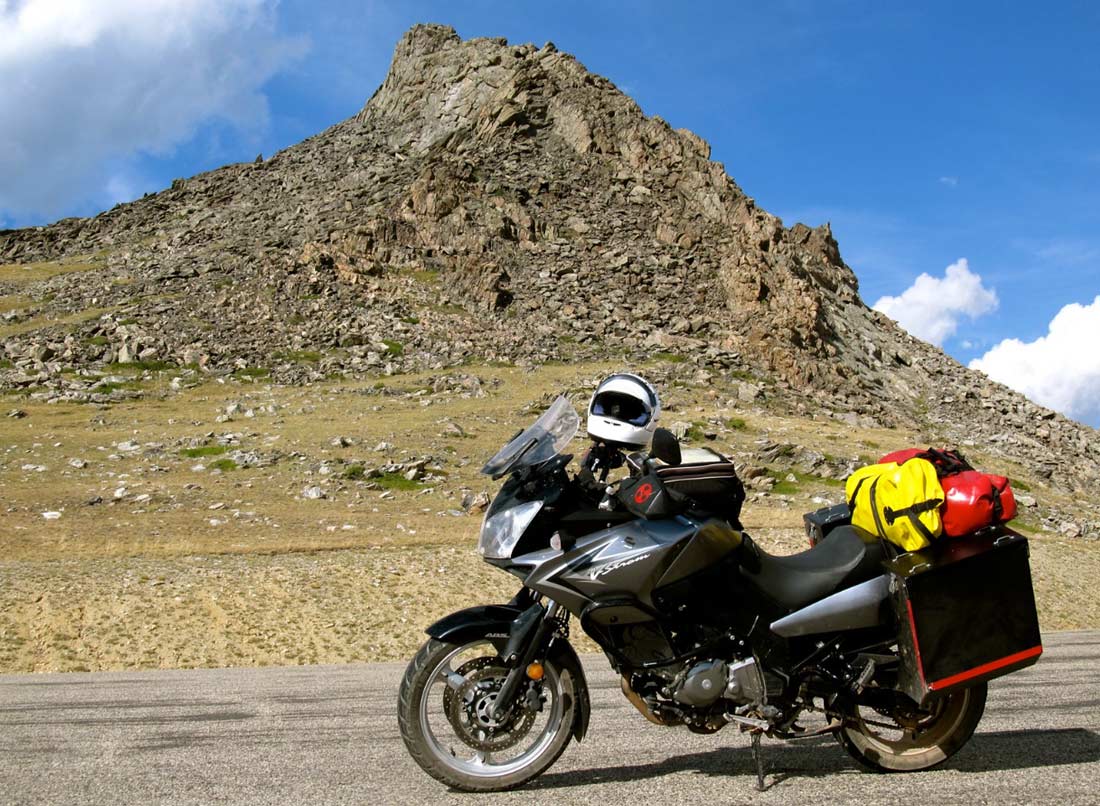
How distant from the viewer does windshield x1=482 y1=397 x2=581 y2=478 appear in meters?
5.68

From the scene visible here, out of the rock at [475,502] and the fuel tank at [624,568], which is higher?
the rock at [475,502]

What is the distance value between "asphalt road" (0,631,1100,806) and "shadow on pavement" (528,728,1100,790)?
2 centimetres

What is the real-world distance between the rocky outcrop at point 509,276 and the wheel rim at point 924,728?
185ft

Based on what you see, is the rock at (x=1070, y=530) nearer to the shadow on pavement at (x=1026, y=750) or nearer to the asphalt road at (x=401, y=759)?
the asphalt road at (x=401, y=759)

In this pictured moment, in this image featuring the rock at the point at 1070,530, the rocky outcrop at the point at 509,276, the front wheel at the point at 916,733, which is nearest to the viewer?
the front wheel at the point at 916,733

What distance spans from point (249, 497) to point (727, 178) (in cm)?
7692

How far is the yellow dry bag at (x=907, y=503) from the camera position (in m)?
5.63

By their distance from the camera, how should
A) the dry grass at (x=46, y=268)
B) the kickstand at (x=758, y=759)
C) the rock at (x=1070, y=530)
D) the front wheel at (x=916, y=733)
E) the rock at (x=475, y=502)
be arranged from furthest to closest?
the dry grass at (x=46, y=268) < the rock at (x=1070, y=530) < the rock at (x=475, y=502) < the front wheel at (x=916, y=733) < the kickstand at (x=758, y=759)

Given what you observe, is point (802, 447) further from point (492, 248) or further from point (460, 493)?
point (492, 248)

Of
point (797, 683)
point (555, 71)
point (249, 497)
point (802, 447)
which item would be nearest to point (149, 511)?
point (249, 497)

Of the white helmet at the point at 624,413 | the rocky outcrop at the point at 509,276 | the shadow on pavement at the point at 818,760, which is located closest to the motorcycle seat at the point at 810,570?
the white helmet at the point at 624,413

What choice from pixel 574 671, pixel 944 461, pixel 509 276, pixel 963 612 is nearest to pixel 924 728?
pixel 963 612

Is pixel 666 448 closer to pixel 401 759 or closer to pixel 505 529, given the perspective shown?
pixel 505 529

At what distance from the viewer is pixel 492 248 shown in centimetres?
8762
